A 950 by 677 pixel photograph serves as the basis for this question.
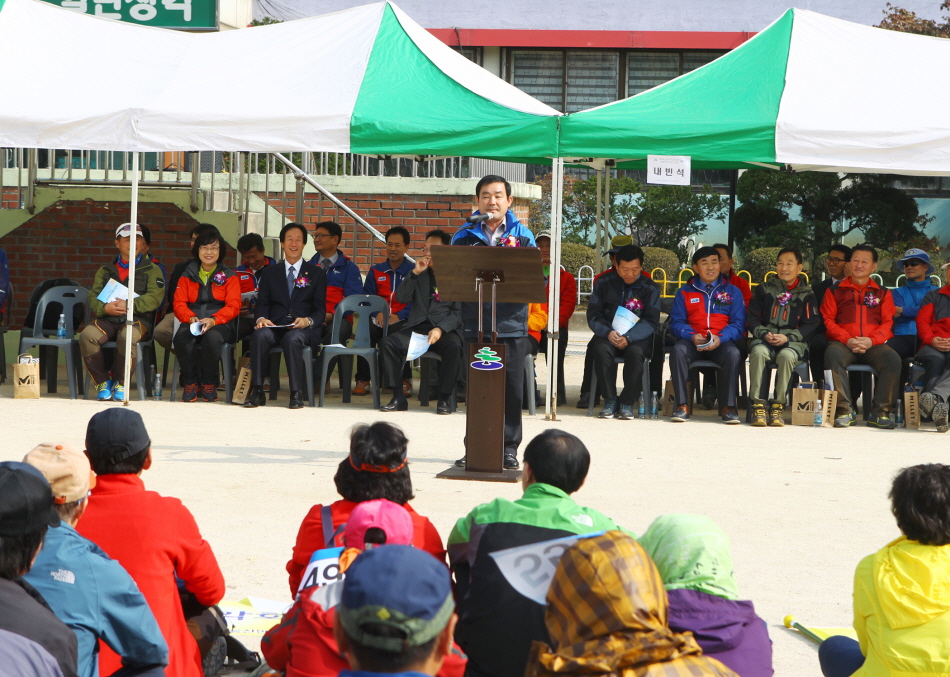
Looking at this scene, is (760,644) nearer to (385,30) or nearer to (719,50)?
(385,30)

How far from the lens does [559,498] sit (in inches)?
117

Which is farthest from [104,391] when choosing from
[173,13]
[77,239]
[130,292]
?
[173,13]

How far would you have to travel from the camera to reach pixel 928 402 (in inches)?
342

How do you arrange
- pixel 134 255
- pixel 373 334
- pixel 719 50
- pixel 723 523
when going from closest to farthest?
pixel 723 523, pixel 134 255, pixel 373 334, pixel 719 50

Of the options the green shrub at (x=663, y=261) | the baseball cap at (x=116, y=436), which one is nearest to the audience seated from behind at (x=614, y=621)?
the baseball cap at (x=116, y=436)

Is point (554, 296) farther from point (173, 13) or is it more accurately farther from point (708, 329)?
point (173, 13)

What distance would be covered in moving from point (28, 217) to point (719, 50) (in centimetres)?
1547

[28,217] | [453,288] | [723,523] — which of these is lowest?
[723,523]

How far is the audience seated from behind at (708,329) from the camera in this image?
29.3 ft

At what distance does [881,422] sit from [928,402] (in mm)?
392

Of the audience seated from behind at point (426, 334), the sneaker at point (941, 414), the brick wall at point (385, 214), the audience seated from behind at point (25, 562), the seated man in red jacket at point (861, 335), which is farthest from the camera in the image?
the brick wall at point (385, 214)

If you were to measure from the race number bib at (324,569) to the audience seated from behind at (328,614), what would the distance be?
0.03m

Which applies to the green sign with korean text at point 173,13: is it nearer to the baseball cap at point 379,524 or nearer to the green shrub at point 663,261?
the green shrub at point 663,261

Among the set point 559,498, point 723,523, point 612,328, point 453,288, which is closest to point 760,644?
point 559,498
